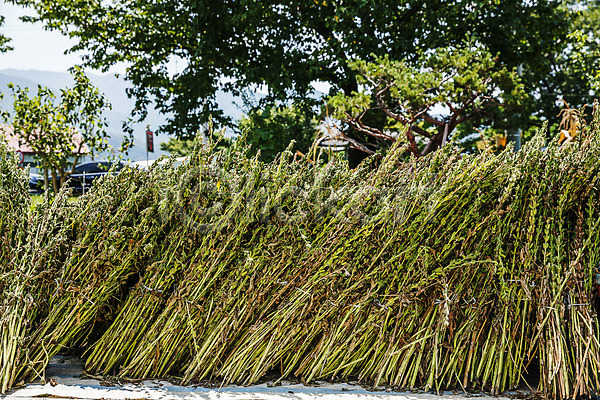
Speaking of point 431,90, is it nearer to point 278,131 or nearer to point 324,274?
point 278,131

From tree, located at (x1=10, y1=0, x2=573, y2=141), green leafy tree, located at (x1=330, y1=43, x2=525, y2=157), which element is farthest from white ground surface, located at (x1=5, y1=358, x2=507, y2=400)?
tree, located at (x1=10, y1=0, x2=573, y2=141)

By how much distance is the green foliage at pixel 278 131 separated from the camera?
33.7 feet

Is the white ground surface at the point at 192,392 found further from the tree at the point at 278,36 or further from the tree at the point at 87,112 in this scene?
the tree at the point at 278,36

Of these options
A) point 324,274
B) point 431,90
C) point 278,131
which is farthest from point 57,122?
point 324,274

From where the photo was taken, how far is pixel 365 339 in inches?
92.7

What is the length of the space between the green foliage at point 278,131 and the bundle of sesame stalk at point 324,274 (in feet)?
25.1

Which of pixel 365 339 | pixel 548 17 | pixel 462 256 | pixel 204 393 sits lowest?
pixel 204 393

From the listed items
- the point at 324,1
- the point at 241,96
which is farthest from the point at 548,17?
the point at 241,96

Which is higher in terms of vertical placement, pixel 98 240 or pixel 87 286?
pixel 98 240

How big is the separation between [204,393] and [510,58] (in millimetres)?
10042

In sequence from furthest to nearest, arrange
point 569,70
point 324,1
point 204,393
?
point 569,70 < point 324,1 < point 204,393

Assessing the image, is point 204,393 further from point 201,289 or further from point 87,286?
point 87,286

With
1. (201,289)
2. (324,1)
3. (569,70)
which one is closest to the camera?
(201,289)

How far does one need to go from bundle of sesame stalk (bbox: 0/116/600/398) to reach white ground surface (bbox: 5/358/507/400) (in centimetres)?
8
